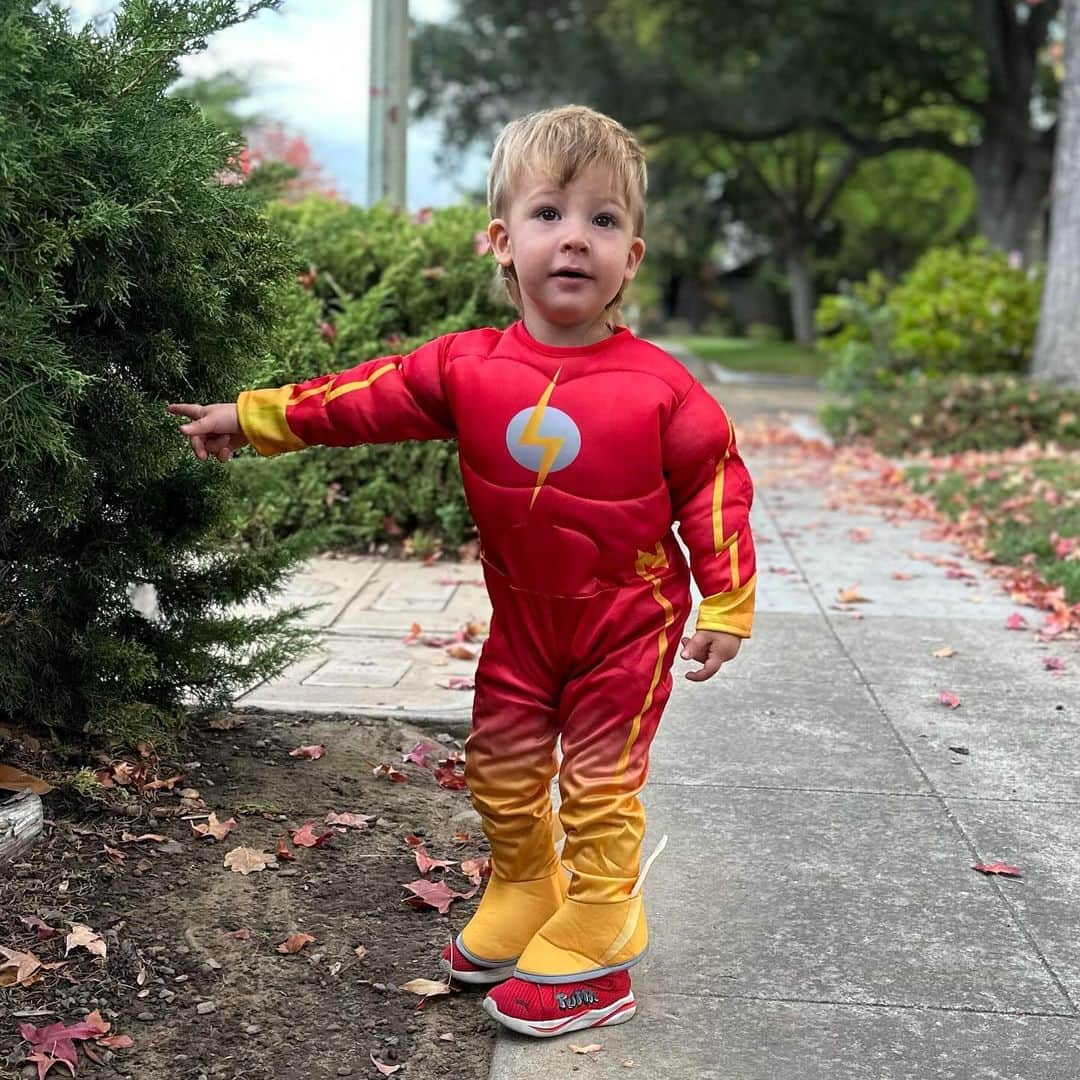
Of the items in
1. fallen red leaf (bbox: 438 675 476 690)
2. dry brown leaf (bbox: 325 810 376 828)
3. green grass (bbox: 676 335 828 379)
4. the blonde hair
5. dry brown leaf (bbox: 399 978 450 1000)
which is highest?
the blonde hair

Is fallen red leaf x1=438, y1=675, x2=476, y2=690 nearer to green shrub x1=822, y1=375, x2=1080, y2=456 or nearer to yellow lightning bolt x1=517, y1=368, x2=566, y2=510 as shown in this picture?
yellow lightning bolt x1=517, y1=368, x2=566, y2=510

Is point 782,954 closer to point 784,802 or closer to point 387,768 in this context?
point 784,802

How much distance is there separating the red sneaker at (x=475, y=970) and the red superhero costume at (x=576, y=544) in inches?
4.1

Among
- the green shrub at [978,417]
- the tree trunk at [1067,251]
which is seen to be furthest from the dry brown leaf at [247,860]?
the tree trunk at [1067,251]

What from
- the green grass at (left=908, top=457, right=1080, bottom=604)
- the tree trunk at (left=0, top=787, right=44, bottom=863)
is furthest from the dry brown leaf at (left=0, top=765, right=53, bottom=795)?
the green grass at (left=908, top=457, right=1080, bottom=604)

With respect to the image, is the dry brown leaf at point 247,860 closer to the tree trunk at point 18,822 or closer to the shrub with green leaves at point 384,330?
the tree trunk at point 18,822

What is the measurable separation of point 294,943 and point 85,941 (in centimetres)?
41

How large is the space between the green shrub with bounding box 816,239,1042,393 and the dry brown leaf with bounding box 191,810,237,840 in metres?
10.6

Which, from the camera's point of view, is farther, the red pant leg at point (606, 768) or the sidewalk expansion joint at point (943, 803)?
the sidewalk expansion joint at point (943, 803)

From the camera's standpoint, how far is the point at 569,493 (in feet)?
8.68

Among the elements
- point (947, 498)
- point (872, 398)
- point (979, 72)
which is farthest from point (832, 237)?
point (947, 498)

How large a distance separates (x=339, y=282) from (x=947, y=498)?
12.8 ft

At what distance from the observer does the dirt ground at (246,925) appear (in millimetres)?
2621

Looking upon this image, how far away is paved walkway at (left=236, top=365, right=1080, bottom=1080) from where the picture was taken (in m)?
2.66
